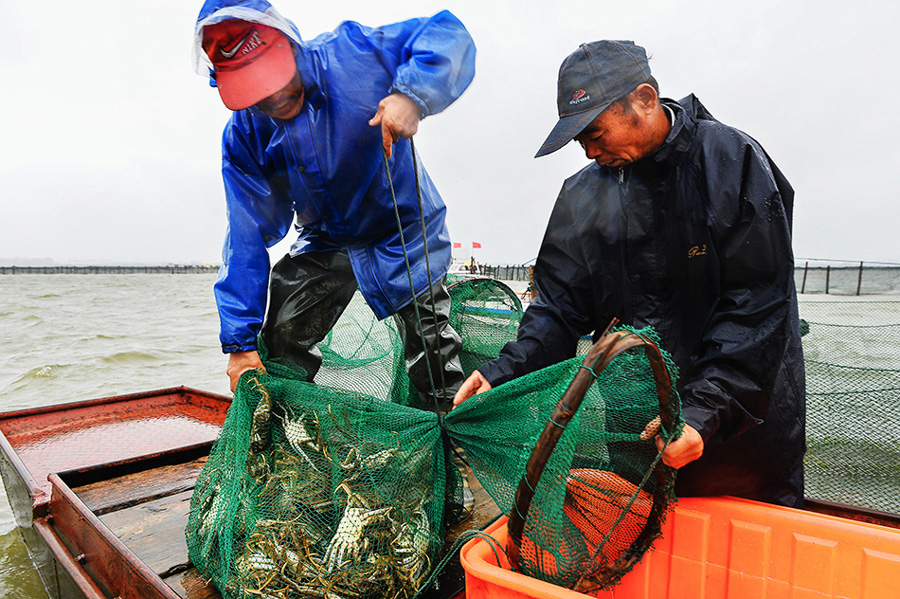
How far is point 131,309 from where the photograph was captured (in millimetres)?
24328

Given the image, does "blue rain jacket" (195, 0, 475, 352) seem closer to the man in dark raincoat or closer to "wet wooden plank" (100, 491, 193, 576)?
the man in dark raincoat

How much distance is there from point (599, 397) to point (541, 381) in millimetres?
216

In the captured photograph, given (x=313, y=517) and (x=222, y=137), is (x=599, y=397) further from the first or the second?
(x=222, y=137)

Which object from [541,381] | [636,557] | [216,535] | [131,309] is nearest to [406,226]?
[541,381]

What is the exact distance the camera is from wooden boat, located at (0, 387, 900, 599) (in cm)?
167

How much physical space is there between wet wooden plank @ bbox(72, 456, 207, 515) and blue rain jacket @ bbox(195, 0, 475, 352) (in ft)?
4.31

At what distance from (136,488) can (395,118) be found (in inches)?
109

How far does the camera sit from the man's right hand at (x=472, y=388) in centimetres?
201

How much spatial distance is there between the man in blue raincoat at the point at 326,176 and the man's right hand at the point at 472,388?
150 mm

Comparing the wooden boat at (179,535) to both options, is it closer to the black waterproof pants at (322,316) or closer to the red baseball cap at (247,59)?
the black waterproof pants at (322,316)

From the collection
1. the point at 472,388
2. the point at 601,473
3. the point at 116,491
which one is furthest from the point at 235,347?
the point at 601,473

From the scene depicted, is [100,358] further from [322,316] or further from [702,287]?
[702,287]

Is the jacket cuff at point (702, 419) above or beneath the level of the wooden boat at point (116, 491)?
above

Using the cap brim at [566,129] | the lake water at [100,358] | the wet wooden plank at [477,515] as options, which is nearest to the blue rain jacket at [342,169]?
the cap brim at [566,129]
